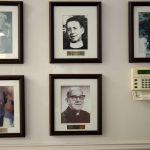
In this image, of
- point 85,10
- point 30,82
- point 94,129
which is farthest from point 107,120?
point 85,10

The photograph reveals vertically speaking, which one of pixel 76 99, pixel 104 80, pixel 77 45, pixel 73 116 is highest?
pixel 77 45

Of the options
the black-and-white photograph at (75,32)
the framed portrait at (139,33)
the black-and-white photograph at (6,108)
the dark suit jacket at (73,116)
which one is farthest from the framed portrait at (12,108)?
the framed portrait at (139,33)

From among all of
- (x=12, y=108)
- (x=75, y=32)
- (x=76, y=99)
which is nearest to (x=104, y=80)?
(x=76, y=99)

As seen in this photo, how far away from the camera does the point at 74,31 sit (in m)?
1.77

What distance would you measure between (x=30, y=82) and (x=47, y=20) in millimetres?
402

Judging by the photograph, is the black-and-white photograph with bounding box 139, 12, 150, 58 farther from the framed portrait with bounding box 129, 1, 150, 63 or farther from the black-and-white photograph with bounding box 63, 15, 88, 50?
the black-and-white photograph with bounding box 63, 15, 88, 50

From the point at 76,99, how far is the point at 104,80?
21cm

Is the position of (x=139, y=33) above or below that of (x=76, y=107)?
above

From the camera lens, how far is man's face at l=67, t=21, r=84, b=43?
1768 mm

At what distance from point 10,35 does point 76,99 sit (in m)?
0.57

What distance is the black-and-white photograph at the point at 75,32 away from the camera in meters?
1.76

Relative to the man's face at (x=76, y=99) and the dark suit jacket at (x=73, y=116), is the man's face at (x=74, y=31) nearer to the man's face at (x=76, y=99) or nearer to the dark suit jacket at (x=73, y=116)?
the man's face at (x=76, y=99)

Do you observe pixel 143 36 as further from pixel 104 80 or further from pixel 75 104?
pixel 75 104

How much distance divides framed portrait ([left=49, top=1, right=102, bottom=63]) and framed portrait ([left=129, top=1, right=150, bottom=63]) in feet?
0.68
